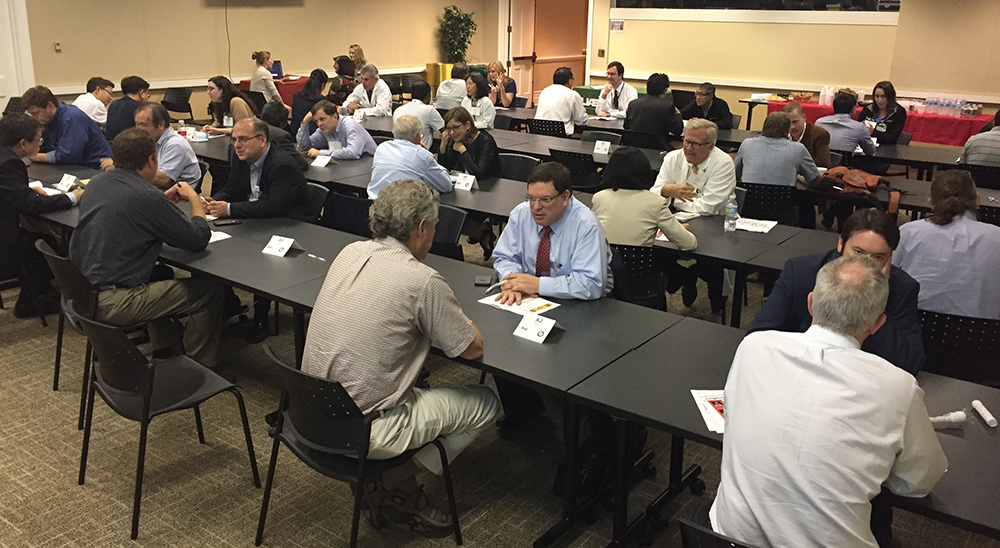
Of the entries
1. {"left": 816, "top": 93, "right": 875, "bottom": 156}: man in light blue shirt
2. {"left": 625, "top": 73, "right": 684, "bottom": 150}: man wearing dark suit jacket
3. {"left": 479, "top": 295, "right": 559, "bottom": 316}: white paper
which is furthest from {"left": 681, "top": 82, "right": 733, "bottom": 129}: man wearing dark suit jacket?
{"left": 479, "top": 295, "right": 559, "bottom": 316}: white paper

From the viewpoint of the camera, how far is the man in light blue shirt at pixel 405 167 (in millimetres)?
5387

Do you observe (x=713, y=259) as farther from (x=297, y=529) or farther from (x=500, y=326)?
(x=297, y=529)

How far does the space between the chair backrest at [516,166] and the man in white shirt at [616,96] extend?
350 cm

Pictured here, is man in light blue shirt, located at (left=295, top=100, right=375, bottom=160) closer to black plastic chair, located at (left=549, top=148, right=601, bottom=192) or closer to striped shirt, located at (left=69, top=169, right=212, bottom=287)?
black plastic chair, located at (left=549, top=148, right=601, bottom=192)

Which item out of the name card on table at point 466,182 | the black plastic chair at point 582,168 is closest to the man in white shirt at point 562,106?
the black plastic chair at point 582,168

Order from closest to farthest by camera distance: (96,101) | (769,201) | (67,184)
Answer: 1. (67,184)
2. (769,201)
3. (96,101)

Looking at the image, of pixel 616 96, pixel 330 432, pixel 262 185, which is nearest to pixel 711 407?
pixel 330 432

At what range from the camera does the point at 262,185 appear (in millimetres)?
4910

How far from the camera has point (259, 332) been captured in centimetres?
496

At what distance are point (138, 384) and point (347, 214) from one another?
2.09 metres

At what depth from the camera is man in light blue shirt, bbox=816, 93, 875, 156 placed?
23.6ft

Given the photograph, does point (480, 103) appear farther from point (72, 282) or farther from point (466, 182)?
point (72, 282)

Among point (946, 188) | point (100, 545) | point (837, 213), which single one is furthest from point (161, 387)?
point (837, 213)

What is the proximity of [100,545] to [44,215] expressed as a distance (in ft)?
8.67
